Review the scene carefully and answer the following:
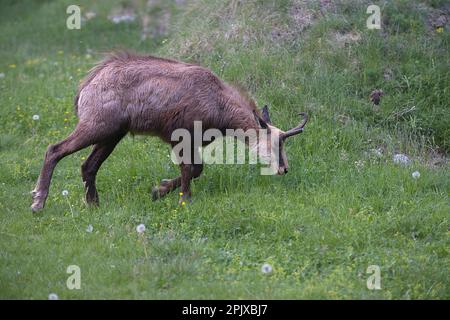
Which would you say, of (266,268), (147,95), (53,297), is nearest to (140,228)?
(53,297)

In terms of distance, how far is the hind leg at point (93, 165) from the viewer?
8586mm

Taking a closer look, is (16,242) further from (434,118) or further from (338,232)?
(434,118)

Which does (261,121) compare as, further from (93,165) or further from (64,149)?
(64,149)

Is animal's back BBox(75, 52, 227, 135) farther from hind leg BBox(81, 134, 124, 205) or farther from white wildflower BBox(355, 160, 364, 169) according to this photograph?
white wildflower BBox(355, 160, 364, 169)

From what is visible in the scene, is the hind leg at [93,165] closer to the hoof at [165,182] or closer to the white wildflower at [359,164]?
the hoof at [165,182]

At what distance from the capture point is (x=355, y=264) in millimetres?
6859

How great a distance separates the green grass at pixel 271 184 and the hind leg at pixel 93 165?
0.22 metres

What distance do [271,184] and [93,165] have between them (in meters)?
2.17

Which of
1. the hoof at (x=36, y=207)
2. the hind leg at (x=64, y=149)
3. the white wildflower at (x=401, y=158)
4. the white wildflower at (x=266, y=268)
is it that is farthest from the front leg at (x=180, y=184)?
the white wildflower at (x=401, y=158)

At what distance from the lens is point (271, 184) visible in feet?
28.8

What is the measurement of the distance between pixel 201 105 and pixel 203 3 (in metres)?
4.84

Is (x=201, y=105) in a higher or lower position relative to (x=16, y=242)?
higher
